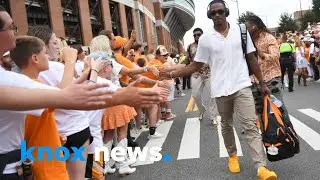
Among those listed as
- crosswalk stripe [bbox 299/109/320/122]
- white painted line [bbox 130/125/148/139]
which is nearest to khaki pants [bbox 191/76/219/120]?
white painted line [bbox 130/125/148/139]

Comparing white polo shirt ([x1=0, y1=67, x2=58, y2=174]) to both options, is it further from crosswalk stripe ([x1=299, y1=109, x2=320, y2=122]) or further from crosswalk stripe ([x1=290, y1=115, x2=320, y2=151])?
crosswalk stripe ([x1=299, y1=109, x2=320, y2=122])

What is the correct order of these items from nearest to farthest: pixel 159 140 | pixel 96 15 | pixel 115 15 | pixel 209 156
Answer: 1. pixel 209 156
2. pixel 159 140
3. pixel 96 15
4. pixel 115 15

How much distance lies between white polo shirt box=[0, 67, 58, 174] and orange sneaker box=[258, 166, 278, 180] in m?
2.87

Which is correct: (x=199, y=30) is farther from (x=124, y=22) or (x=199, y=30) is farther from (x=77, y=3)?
(x=124, y=22)

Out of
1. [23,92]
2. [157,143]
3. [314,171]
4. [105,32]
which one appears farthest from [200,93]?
[23,92]

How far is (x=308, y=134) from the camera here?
6816 millimetres

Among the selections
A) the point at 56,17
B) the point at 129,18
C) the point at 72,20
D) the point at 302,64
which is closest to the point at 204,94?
the point at 302,64

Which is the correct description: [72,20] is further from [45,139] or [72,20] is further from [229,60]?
[45,139]

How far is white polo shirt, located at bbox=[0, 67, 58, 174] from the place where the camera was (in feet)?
6.71

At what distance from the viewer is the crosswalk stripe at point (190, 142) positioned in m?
6.24

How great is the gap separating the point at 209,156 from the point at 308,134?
1.95 meters

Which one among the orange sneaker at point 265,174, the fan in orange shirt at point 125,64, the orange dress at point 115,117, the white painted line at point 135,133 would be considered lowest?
the white painted line at point 135,133

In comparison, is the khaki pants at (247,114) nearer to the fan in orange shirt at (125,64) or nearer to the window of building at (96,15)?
the fan in orange shirt at (125,64)

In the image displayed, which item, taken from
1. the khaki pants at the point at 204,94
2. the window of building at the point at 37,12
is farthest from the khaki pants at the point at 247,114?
the window of building at the point at 37,12
